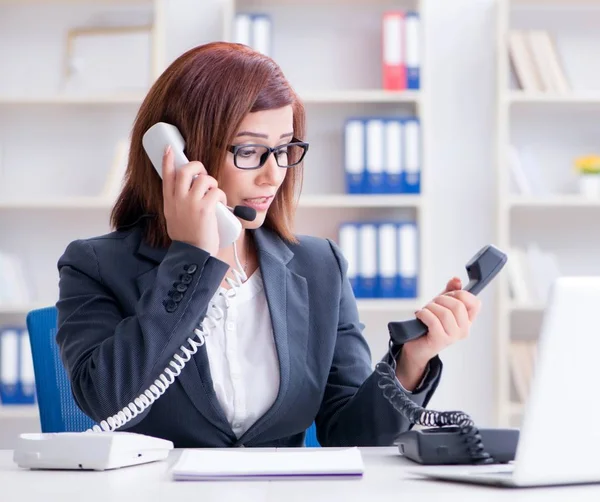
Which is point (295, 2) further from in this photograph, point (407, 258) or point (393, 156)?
point (407, 258)

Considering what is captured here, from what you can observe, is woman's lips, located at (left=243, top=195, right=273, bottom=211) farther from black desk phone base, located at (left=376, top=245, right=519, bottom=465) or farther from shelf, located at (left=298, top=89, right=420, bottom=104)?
shelf, located at (left=298, top=89, right=420, bottom=104)

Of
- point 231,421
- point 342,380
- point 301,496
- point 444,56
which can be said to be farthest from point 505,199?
point 301,496

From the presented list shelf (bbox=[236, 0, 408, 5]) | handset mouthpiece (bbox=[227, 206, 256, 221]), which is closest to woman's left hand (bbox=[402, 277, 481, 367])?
handset mouthpiece (bbox=[227, 206, 256, 221])

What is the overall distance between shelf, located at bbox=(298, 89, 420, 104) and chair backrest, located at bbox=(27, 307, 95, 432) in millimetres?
1932

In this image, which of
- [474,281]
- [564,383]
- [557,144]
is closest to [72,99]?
[557,144]

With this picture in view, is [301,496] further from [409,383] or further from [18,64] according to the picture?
[18,64]

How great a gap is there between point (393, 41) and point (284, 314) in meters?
2.06

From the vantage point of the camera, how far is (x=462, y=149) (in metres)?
3.73

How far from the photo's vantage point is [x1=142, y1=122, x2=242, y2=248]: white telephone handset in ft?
4.96

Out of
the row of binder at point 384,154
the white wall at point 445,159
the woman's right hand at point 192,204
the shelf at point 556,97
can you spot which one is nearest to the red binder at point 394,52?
the row of binder at point 384,154

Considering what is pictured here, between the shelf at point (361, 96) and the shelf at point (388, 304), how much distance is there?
76cm

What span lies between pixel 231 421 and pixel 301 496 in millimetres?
618

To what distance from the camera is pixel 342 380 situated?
1.71m

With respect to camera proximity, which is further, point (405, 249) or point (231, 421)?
point (405, 249)
